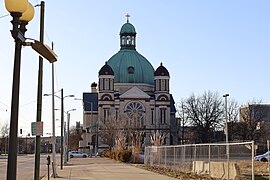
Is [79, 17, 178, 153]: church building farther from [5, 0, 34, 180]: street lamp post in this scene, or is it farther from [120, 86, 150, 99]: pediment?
[5, 0, 34, 180]: street lamp post

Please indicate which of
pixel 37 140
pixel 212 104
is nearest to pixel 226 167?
pixel 37 140

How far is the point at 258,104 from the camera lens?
4021 inches

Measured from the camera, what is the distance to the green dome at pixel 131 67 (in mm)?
120312

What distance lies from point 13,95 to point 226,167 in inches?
632

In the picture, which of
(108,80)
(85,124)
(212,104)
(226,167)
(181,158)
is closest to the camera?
(226,167)

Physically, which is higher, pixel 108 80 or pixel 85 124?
pixel 108 80

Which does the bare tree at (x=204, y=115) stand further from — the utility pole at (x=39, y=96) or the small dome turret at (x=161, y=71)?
the utility pole at (x=39, y=96)

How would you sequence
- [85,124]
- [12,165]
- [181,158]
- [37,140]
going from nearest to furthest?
1. [12,165]
2. [37,140]
3. [181,158]
4. [85,124]

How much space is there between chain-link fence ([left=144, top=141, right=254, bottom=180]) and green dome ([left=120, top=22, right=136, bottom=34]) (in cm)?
8478

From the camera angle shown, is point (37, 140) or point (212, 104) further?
point (212, 104)

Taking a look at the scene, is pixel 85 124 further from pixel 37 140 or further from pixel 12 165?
pixel 12 165

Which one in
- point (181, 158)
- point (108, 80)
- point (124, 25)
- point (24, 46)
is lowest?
point (181, 158)

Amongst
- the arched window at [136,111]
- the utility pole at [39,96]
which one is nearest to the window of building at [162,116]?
the arched window at [136,111]

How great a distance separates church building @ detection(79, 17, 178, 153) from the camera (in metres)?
116
